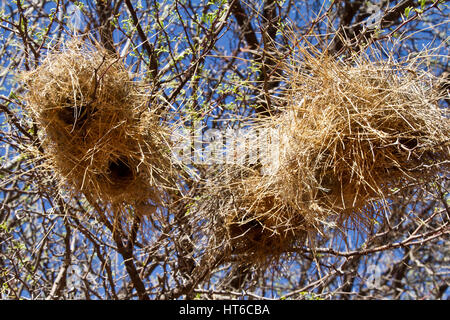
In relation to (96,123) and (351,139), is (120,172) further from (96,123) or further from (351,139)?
(351,139)

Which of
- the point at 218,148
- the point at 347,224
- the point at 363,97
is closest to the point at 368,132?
the point at 363,97

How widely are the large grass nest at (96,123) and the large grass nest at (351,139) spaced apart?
46 centimetres

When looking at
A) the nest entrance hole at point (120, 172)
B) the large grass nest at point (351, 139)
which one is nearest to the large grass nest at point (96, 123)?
the nest entrance hole at point (120, 172)

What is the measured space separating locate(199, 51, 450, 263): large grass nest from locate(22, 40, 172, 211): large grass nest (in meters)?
0.46

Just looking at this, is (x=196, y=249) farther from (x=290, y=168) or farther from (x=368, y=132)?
(x=368, y=132)

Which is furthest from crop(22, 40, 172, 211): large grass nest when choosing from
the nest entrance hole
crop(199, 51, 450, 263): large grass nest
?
crop(199, 51, 450, 263): large grass nest

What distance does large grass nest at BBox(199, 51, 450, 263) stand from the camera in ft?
6.32

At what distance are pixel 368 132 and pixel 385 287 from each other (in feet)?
8.73

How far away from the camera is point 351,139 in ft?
6.33

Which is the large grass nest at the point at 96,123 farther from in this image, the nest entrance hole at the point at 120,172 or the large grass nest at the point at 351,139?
the large grass nest at the point at 351,139

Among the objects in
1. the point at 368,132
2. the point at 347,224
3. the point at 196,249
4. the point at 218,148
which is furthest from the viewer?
the point at 196,249

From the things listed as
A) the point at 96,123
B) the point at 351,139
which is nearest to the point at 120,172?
the point at 96,123

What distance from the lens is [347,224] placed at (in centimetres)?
223

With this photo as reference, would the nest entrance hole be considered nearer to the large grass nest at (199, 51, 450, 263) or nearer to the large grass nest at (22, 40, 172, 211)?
the large grass nest at (22, 40, 172, 211)
